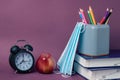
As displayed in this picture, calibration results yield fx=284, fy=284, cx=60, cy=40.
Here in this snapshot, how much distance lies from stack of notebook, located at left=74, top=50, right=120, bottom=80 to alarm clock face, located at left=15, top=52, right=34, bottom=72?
0.17m

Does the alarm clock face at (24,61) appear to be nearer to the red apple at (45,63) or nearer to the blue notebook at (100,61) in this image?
the red apple at (45,63)

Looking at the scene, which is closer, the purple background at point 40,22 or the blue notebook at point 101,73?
the blue notebook at point 101,73

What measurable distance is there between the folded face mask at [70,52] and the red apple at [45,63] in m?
0.04

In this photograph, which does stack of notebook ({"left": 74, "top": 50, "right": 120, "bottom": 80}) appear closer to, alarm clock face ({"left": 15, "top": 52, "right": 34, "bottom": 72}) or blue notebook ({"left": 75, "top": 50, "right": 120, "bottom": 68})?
blue notebook ({"left": 75, "top": 50, "right": 120, "bottom": 68})

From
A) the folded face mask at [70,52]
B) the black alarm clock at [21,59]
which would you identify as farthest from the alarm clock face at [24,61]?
the folded face mask at [70,52]

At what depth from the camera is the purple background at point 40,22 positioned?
103 cm

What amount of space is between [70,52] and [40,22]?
0.16 m

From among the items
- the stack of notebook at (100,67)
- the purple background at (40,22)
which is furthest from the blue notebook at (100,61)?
the purple background at (40,22)

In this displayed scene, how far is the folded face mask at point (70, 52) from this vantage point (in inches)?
38.6

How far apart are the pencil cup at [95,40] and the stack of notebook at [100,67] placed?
3 cm

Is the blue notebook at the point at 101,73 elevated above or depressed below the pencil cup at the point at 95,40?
below

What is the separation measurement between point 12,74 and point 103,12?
0.43 metres

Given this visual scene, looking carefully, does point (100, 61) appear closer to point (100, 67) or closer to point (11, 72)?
point (100, 67)

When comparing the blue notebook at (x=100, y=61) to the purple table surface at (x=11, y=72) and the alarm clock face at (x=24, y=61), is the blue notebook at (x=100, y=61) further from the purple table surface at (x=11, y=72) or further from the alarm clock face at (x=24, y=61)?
the alarm clock face at (x=24, y=61)
